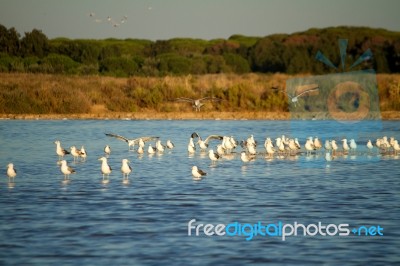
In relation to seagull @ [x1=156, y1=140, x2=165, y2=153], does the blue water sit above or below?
below

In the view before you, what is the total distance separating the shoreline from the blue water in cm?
1360

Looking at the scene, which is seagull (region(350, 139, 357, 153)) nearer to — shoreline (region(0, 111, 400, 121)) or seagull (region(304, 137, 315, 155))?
seagull (region(304, 137, 315, 155))

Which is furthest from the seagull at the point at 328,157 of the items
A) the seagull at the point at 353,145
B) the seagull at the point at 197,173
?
the seagull at the point at 197,173

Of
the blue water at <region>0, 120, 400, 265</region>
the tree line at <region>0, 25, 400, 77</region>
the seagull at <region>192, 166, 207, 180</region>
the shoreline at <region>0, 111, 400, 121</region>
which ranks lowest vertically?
the blue water at <region>0, 120, 400, 265</region>

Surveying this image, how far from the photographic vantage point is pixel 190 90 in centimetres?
4675

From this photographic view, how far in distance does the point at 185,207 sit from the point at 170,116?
28.4 m

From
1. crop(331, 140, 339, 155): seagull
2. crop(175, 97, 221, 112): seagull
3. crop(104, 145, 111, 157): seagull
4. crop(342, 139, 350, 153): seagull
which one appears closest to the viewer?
crop(104, 145, 111, 157): seagull

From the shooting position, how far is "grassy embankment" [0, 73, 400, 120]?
44.0 metres

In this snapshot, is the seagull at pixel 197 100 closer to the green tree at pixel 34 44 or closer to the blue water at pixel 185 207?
the blue water at pixel 185 207

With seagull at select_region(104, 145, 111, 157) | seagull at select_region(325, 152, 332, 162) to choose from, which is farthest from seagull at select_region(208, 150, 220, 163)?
seagull at select_region(104, 145, 111, 157)

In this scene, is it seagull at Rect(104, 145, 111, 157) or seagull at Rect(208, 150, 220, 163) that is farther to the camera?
seagull at Rect(104, 145, 111, 157)

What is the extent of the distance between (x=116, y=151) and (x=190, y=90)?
1864 centimetres

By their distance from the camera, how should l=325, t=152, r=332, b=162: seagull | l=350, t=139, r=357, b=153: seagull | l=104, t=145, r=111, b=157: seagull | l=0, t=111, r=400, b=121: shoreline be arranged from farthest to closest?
l=0, t=111, r=400, b=121: shoreline → l=350, t=139, r=357, b=153: seagull → l=104, t=145, r=111, b=157: seagull → l=325, t=152, r=332, b=162: seagull

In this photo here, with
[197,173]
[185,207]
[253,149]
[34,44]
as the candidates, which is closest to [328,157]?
[253,149]
